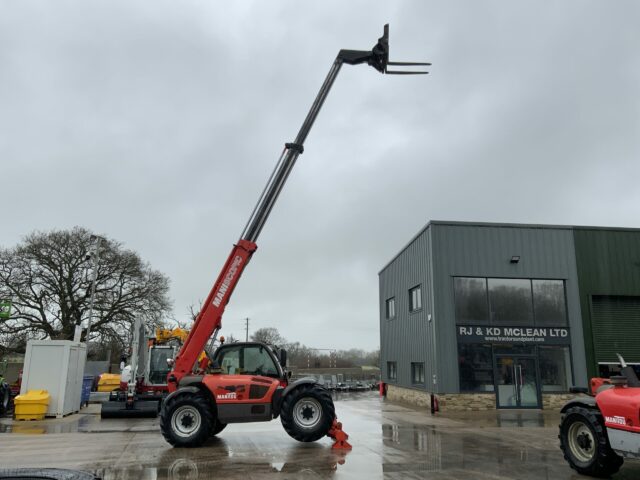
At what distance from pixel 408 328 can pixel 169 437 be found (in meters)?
15.2

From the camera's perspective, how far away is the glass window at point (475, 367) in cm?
1917

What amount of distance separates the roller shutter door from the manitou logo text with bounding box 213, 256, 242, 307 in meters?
15.6

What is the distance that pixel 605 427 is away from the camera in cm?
782

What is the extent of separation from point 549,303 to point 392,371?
9.90 m

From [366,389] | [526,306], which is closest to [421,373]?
[526,306]

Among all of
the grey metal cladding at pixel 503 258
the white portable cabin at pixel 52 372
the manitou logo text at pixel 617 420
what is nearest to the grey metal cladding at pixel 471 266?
the grey metal cladding at pixel 503 258

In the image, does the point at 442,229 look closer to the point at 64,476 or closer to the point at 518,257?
the point at 518,257

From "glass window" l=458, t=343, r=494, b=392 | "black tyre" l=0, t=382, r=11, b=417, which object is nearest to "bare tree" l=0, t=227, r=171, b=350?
"black tyre" l=0, t=382, r=11, b=417

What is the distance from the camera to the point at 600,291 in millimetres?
20422

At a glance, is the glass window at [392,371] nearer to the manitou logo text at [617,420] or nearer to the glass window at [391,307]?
the glass window at [391,307]

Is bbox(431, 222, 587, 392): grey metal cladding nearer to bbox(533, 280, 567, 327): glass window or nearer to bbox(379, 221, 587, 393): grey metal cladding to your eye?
bbox(379, 221, 587, 393): grey metal cladding

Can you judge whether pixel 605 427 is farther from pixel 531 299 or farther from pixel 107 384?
pixel 107 384

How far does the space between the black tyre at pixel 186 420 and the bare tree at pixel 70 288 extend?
24538 millimetres

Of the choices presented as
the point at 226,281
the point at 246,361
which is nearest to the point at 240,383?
the point at 246,361
